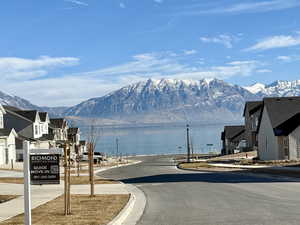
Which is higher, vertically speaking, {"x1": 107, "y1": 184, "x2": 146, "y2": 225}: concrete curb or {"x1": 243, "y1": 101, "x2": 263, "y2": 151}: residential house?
{"x1": 243, "y1": 101, "x2": 263, "y2": 151}: residential house

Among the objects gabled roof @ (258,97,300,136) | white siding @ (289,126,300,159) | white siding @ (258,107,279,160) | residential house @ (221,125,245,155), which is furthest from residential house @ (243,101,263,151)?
white siding @ (289,126,300,159)

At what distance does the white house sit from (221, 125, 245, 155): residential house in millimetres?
36483

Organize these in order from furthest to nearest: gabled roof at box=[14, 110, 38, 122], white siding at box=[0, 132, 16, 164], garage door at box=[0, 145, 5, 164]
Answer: gabled roof at box=[14, 110, 38, 122]
white siding at box=[0, 132, 16, 164]
garage door at box=[0, 145, 5, 164]

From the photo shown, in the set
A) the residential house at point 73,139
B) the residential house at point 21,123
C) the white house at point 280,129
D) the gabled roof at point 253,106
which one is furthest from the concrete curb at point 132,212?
the gabled roof at point 253,106

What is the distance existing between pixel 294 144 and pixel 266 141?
5526 mm

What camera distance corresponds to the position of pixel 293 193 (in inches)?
808

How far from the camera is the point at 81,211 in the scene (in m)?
16.1

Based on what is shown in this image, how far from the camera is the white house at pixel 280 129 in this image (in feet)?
160

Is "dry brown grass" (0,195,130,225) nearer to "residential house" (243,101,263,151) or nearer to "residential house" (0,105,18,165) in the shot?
"residential house" (0,105,18,165)

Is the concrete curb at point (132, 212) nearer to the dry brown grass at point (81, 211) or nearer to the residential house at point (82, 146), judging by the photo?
the dry brown grass at point (81, 211)

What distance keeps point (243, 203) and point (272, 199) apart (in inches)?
58.5

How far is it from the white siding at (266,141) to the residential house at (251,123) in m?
14.8

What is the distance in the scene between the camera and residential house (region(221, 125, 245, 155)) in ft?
303

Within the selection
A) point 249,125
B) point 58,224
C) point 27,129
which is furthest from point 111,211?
point 249,125
